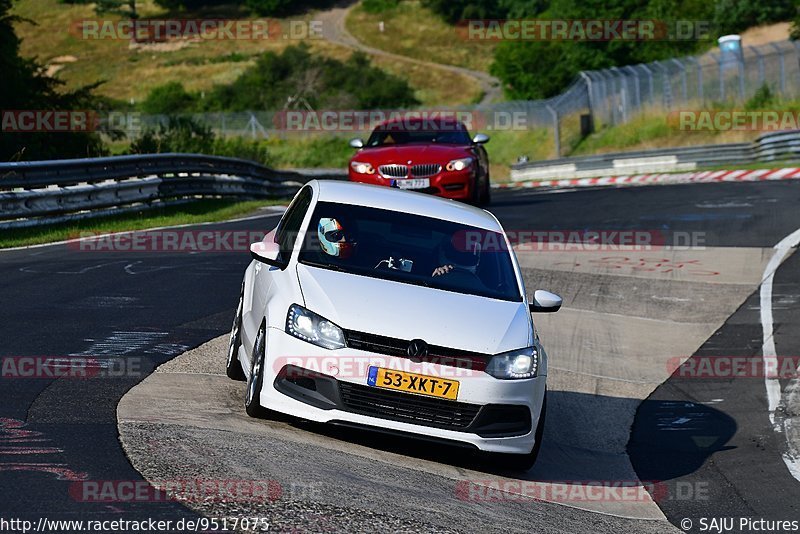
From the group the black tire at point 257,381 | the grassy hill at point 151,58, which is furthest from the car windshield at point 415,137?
the grassy hill at point 151,58

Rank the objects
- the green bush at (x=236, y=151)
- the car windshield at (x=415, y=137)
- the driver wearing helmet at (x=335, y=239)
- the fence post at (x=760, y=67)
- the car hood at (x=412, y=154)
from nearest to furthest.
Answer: the driver wearing helmet at (x=335, y=239) → the car hood at (x=412, y=154) → the car windshield at (x=415, y=137) → the green bush at (x=236, y=151) → the fence post at (x=760, y=67)

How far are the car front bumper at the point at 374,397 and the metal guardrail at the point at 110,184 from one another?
11.8 metres

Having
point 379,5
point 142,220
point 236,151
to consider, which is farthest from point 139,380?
point 379,5

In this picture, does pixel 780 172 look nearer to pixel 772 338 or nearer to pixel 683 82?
pixel 683 82

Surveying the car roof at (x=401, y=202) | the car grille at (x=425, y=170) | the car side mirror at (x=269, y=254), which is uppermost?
the car roof at (x=401, y=202)

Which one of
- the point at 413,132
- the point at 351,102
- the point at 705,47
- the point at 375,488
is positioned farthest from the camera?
the point at 351,102

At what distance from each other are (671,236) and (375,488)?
13.6 meters

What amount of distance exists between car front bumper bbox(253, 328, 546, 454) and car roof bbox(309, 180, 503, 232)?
1.64 meters

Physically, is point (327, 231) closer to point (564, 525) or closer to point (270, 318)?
point (270, 318)

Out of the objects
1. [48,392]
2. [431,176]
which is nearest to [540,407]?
[48,392]

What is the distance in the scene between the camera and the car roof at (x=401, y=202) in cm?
895

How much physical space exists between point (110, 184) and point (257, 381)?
14389mm

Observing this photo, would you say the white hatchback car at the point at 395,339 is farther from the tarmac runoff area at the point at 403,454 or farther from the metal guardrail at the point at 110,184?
the metal guardrail at the point at 110,184

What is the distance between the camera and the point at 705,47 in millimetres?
69062
